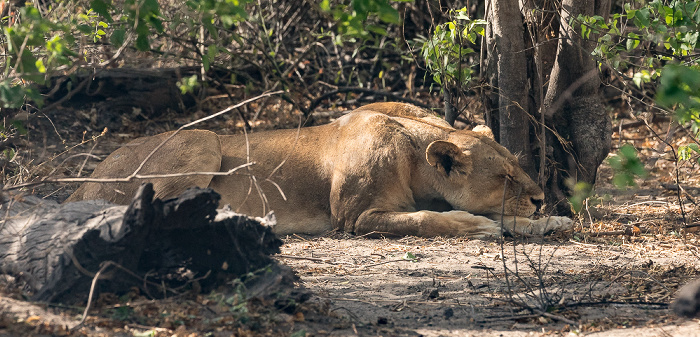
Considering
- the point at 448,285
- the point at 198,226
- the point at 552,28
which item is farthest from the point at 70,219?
the point at 552,28

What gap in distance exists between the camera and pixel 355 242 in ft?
17.8

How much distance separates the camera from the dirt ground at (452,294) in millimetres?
3047

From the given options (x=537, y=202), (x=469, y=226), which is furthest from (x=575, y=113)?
(x=469, y=226)

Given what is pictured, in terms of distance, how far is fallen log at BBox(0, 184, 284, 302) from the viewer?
320 cm

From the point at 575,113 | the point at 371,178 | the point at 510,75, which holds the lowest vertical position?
the point at 371,178

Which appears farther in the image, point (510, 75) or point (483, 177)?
point (510, 75)

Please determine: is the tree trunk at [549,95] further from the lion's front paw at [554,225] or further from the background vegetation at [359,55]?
the lion's front paw at [554,225]

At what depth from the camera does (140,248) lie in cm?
331

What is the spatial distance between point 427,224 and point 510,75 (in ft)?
4.87

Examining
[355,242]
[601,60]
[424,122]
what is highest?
[601,60]

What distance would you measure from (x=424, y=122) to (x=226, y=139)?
5.82ft

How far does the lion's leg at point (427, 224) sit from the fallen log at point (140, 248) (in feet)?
7.06

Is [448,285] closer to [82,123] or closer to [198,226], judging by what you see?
[198,226]

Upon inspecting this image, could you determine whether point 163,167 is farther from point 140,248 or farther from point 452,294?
point 452,294
